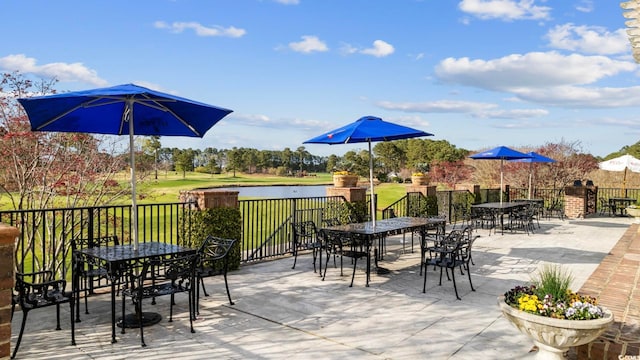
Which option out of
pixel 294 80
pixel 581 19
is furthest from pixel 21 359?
pixel 581 19

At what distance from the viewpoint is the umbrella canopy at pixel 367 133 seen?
18.8 feet

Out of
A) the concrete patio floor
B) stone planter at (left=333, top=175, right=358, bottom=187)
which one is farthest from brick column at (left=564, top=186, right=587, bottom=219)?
stone planter at (left=333, top=175, right=358, bottom=187)

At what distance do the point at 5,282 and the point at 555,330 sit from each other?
11.2ft

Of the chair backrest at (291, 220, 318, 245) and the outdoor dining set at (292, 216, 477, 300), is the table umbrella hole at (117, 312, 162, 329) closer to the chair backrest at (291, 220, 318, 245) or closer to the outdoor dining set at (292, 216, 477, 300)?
the outdoor dining set at (292, 216, 477, 300)

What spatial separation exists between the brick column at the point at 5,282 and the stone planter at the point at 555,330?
10.6ft

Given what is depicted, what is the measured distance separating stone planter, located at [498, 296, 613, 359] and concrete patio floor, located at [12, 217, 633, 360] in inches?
23.1

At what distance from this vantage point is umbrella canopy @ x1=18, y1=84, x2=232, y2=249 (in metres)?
3.57

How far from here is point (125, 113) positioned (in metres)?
4.64

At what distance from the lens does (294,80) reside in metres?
14.2

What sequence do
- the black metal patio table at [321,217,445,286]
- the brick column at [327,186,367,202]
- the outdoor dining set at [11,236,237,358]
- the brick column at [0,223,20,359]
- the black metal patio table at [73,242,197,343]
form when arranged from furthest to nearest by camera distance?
the brick column at [327,186,367,202] → the black metal patio table at [321,217,445,286] → the black metal patio table at [73,242,197,343] → the outdoor dining set at [11,236,237,358] → the brick column at [0,223,20,359]

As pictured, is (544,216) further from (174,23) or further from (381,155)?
(381,155)

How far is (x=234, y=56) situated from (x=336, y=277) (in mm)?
Answer: 8287

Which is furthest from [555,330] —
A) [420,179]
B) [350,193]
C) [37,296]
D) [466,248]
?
[420,179]

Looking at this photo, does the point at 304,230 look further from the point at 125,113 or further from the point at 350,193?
the point at 125,113
